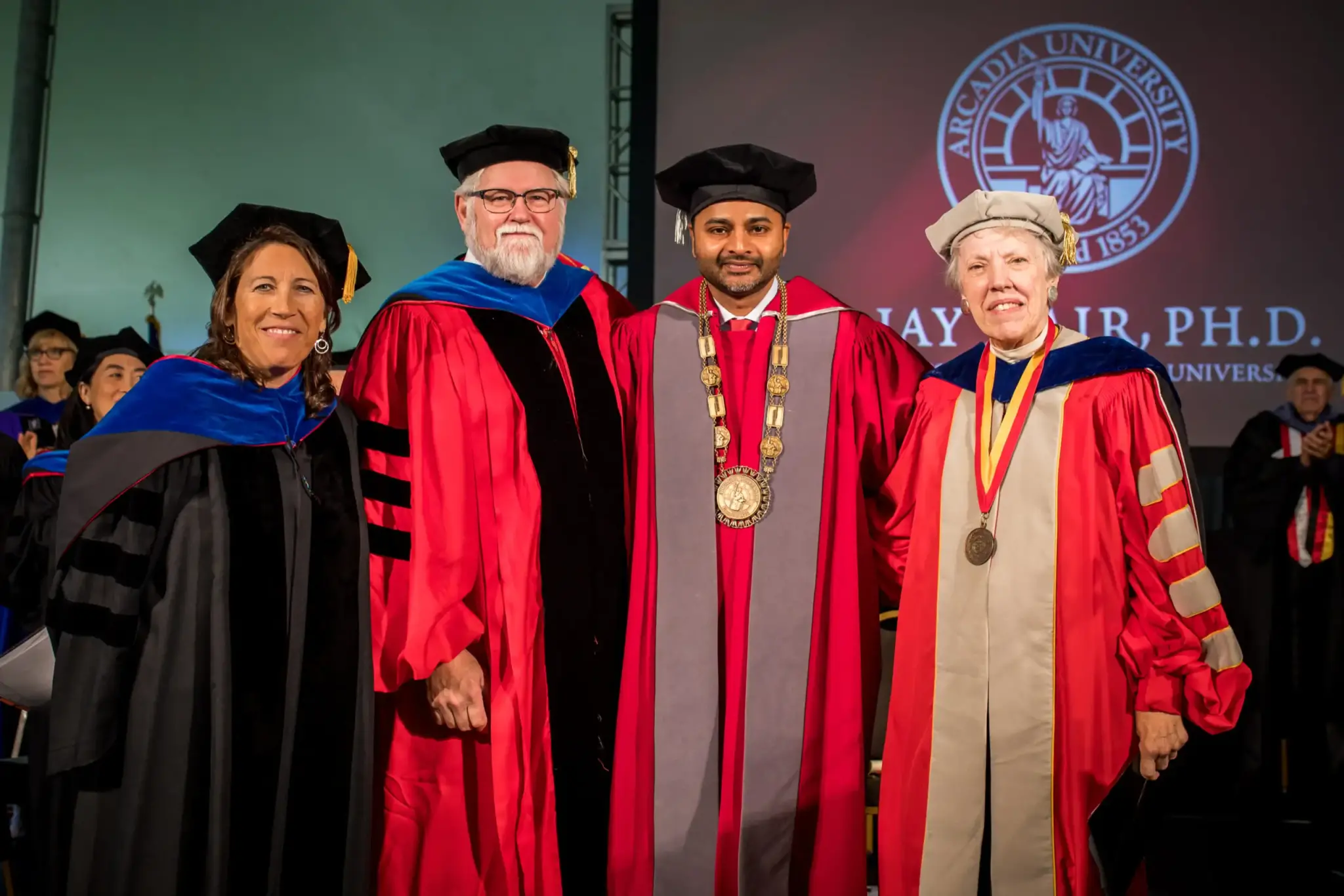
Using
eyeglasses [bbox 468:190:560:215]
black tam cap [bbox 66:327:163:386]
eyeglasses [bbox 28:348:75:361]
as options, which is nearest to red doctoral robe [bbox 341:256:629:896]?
eyeglasses [bbox 468:190:560:215]

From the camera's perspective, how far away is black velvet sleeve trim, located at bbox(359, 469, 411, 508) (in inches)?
105

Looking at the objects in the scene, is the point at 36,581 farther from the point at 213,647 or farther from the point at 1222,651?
the point at 1222,651

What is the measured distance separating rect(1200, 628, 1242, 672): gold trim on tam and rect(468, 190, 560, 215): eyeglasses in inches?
84.0

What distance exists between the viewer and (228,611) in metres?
2.36

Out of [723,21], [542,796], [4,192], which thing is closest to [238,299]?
[542,796]

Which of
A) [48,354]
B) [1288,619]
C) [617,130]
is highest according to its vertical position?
[617,130]

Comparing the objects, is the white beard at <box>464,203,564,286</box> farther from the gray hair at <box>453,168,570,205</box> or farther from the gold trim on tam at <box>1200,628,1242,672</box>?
the gold trim on tam at <box>1200,628,1242,672</box>

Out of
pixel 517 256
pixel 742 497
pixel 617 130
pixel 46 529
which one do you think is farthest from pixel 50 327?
pixel 742 497

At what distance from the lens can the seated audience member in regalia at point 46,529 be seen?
10.7ft

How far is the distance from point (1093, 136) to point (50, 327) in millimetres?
5561

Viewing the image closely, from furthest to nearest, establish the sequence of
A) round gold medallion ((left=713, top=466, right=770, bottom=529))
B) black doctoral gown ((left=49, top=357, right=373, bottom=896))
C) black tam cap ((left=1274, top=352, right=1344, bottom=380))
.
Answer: black tam cap ((left=1274, top=352, right=1344, bottom=380)) → round gold medallion ((left=713, top=466, right=770, bottom=529)) → black doctoral gown ((left=49, top=357, right=373, bottom=896))

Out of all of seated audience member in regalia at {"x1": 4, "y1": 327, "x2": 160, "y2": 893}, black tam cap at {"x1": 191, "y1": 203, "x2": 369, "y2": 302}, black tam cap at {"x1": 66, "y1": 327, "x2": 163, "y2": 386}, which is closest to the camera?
black tam cap at {"x1": 191, "y1": 203, "x2": 369, "y2": 302}

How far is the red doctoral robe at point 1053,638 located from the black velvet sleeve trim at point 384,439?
1411 mm

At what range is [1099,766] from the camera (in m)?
2.47
